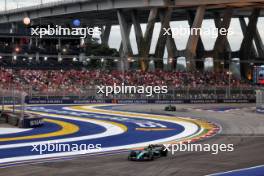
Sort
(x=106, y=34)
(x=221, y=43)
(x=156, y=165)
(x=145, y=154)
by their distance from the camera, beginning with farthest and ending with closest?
(x=106, y=34) → (x=221, y=43) → (x=145, y=154) → (x=156, y=165)

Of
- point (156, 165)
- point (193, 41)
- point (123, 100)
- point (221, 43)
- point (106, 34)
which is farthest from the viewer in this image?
point (106, 34)

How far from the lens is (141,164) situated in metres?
19.7

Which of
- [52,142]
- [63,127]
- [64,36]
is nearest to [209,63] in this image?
[64,36]

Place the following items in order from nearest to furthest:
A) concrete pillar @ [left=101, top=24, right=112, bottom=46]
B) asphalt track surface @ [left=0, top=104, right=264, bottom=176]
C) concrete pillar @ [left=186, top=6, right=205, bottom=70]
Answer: asphalt track surface @ [left=0, top=104, right=264, bottom=176] < concrete pillar @ [left=186, top=6, right=205, bottom=70] < concrete pillar @ [left=101, top=24, right=112, bottom=46]

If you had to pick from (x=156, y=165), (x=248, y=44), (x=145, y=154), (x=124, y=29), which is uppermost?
(x=124, y=29)

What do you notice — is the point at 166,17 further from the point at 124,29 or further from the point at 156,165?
the point at 156,165

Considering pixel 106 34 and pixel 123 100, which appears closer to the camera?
pixel 123 100

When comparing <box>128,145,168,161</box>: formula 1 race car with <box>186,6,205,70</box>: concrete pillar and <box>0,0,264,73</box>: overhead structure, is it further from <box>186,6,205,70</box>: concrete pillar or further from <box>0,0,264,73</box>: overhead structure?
<box>186,6,205,70</box>: concrete pillar

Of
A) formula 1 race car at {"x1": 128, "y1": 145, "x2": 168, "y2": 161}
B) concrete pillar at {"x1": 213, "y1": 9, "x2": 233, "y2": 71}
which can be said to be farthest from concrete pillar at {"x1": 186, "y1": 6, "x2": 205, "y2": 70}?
formula 1 race car at {"x1": 128, "y1": 145, "x2": 168, "y2": 161}

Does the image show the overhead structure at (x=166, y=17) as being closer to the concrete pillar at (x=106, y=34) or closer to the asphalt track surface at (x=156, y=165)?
the concrete pillar at (x=106, y=34)

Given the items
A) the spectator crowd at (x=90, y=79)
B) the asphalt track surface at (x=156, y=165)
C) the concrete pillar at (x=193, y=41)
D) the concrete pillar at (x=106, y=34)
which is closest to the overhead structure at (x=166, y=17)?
the concrete pillar at (x=193, y=41)

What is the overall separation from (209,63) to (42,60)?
2827 cm

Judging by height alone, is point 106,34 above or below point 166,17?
above

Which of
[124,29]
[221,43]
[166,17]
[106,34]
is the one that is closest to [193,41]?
[166,17]
